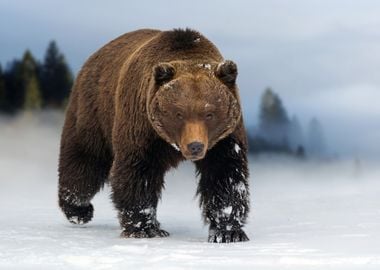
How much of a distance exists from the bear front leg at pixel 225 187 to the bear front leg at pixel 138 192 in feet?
2.01

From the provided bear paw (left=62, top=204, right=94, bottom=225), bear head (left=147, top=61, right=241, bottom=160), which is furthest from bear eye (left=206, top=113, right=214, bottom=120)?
bear paw (left=62, top=204, right=94, bottom=225)

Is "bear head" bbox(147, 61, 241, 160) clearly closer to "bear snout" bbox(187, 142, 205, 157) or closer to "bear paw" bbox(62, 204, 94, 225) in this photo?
"bear snout" bbox(187, 142, 205, 157)

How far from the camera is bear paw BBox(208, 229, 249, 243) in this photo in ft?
33.1

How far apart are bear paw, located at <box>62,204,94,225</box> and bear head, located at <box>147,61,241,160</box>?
3.91 m

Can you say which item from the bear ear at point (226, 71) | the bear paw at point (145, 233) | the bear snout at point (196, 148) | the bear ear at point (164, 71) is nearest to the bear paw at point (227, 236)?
the bear paw at point (145, 233)

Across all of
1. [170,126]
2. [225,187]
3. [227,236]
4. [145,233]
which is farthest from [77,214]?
[170,126]

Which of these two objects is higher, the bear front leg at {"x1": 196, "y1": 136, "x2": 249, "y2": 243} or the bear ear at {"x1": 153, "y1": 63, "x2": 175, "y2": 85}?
the bear ear at {"x1": 153, "y1": 63, "x2": 175, "y2": 85}

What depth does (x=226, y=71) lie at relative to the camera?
381 inches

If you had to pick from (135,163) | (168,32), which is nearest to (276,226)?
(135,163)

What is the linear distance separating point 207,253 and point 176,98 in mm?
1876

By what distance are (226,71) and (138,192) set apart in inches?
78.3

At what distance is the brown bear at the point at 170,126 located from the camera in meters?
9.35

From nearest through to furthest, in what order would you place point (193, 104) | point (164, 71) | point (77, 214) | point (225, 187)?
point (193, 104), point (164, 71), point (225, 187), point (77, 214)

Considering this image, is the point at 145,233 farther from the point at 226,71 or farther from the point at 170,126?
the point at 226,71
